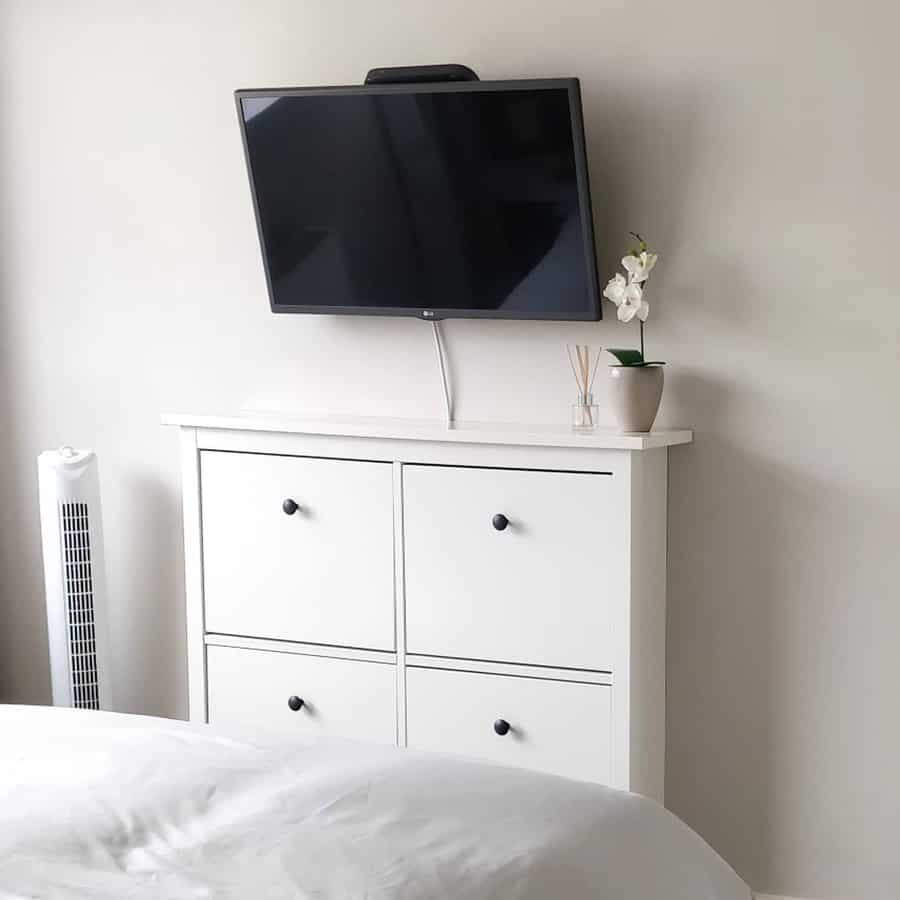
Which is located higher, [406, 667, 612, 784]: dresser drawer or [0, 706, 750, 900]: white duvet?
[0, 706, 750, 900]: white duvet

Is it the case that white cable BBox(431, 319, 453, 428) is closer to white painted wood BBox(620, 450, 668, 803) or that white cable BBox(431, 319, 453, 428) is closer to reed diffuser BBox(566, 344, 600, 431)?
reed diffuser BBox(566, 344, 600, 431)

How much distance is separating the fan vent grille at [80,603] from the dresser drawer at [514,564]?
932 millimetres

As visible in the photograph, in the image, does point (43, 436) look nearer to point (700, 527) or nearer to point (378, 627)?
point (378, 627)

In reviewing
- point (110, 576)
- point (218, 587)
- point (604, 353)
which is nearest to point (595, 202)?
point (604, 353)

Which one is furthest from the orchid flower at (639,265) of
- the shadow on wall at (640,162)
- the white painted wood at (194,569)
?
the white painted wood at (194,569)

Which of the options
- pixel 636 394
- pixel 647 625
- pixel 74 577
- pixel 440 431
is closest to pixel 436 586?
pixel 440 431

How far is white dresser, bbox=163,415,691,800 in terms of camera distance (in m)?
2.96

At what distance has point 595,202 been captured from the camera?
3.18 m

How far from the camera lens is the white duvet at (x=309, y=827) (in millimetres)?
1495

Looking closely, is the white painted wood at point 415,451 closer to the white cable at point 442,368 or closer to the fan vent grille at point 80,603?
the white cable at point 442,368

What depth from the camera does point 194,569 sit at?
11.1 ft

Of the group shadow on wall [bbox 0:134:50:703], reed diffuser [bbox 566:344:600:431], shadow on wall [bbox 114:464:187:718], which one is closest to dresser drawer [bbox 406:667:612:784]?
reed diffuser [bbox 566:344:600:431]

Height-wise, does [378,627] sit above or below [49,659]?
above

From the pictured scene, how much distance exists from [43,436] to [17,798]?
235cm
